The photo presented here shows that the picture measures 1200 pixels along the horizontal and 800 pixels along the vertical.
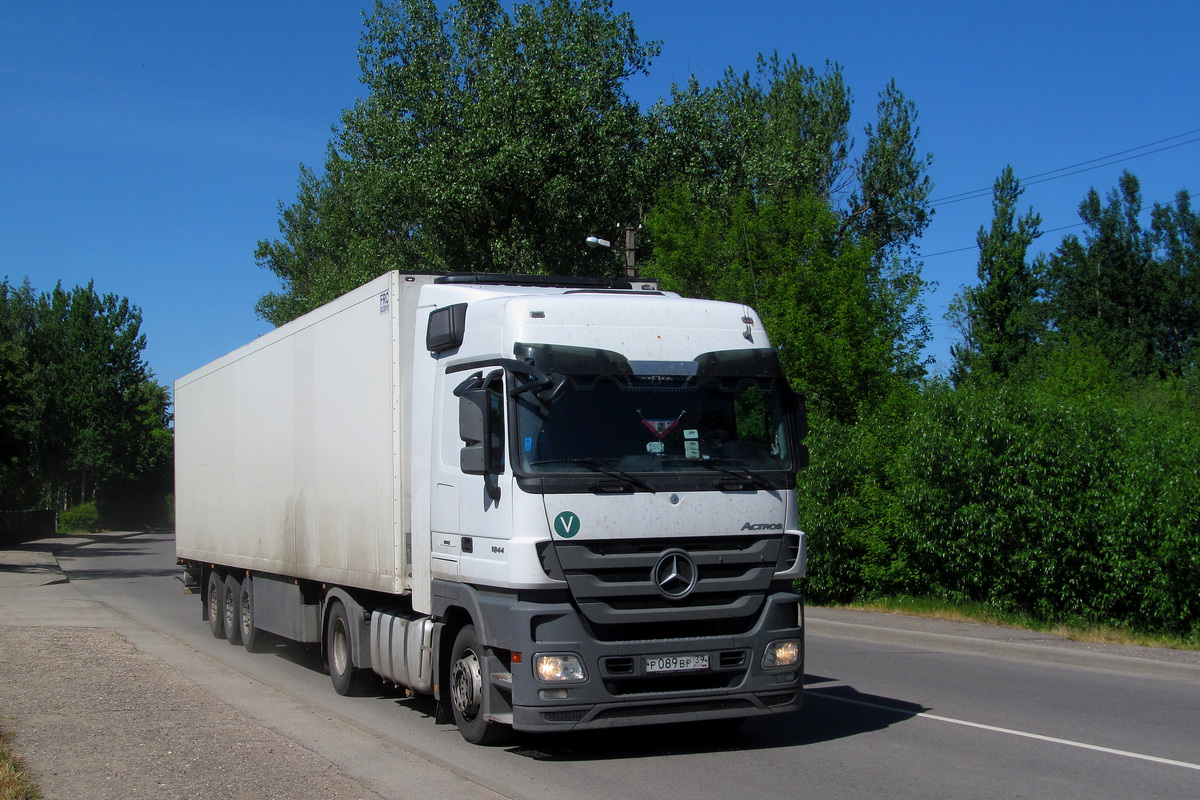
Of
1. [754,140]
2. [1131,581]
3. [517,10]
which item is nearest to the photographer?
[1131,581]

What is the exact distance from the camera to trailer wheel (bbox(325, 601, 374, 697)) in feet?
33.5

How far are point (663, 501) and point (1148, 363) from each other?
5352 centimetres

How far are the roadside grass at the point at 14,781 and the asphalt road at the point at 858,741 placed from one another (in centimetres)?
181

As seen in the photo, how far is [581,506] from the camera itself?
22.9 feet

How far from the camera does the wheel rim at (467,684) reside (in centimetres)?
758

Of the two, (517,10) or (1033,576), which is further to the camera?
(517,10)

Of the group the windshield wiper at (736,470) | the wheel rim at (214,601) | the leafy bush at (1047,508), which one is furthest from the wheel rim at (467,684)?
the leafy bush at (1047,508)

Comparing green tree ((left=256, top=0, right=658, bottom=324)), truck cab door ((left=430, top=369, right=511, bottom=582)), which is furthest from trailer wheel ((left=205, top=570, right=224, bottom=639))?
green tree ((left=256, top=0, right=658, bottom=324))

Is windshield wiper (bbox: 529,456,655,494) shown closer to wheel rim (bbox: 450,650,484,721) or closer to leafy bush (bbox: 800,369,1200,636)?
wheel rim (bbox: 450,650,484,721)

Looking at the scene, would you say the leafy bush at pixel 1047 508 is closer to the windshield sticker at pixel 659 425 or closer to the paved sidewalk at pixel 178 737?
the windshield sticker at pixel 659 425

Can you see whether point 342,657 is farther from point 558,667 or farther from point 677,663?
point 677,663

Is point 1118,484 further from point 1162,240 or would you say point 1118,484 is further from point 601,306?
point 1162,240

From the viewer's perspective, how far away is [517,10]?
31016 mm

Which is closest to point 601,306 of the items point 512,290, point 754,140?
point 512,290
